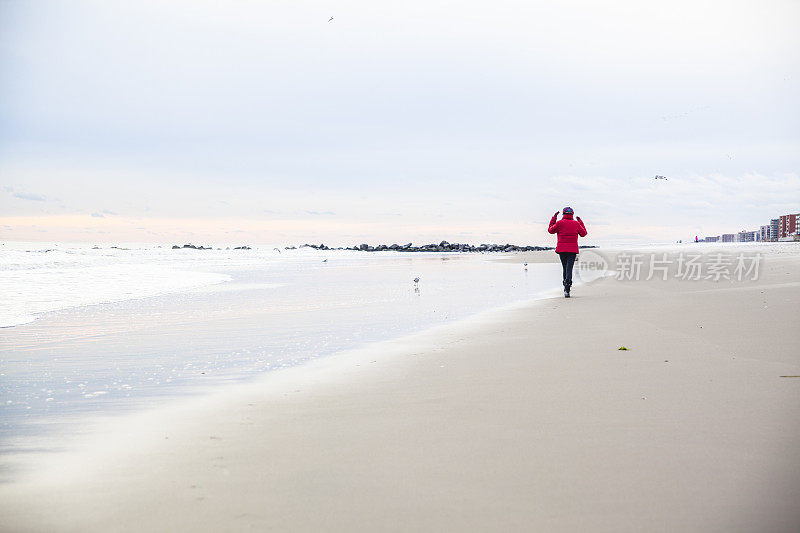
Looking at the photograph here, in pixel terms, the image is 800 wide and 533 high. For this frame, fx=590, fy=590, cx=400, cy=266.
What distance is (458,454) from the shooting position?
11.4ft

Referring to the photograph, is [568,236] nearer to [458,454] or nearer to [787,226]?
[458,454]

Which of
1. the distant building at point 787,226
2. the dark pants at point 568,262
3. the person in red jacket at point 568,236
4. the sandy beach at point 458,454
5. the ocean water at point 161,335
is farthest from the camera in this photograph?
the distant building at point 787,226

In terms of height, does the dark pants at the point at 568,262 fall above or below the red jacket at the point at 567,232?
below

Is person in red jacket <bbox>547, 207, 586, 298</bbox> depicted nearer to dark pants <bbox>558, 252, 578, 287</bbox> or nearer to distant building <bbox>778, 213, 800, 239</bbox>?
dark pants <bbox>558, 252, 578, 287</bbox>

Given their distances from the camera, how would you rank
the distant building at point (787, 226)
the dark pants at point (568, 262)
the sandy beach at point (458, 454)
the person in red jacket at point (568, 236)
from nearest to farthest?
the sandy beach at point (458, 454) → the dark pants at point (568, 262) → the person in red jacket at point (568, 236) → the distant building at point (787, 226)

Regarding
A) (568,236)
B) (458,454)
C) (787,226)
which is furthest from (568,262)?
(787,226)

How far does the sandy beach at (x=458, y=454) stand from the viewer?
109 inches

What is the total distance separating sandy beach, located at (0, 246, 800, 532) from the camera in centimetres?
277

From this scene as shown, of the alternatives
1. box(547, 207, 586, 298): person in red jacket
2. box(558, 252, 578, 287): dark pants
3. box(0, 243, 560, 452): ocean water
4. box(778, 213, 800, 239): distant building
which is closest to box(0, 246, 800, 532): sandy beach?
box(0, 243, 560, 452): ocean water

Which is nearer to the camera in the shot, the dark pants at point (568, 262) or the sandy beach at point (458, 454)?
the sandy beach at point (458, 454)

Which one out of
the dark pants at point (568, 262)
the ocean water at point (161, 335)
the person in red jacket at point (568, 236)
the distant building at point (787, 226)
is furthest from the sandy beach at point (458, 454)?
the distant building at point (787, 226)

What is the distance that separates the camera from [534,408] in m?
4.43

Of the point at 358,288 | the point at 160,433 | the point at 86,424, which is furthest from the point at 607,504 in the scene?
the point at 358,288

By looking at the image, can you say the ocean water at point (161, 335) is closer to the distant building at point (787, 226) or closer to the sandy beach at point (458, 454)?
the sandy beach at point (458, 454)
